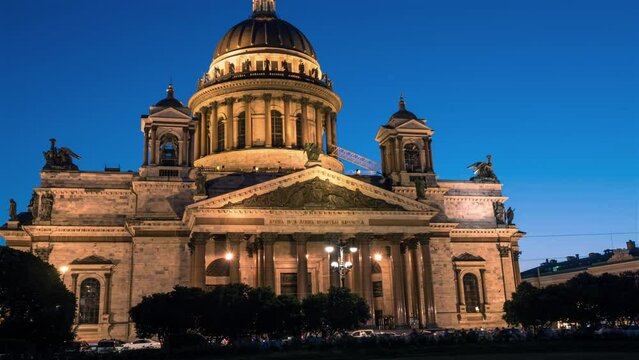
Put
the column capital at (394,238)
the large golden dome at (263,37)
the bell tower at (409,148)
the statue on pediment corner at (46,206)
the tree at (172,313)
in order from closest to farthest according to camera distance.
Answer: the tree at (172,313) → the column capital at (394,238) → the statue on pediment corner at (46,206) → the bell tower at (409,148) → the large golden dome at (263,37)

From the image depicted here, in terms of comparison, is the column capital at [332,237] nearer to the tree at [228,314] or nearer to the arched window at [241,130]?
the tree at [228,314]

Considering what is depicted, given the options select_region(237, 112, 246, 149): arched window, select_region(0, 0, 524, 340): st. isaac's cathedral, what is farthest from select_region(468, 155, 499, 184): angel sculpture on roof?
select_region(237, 112, 246, 149): arched window

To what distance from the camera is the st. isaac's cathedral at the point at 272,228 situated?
46312mm

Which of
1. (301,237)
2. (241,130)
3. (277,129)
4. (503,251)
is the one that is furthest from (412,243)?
(241,130)

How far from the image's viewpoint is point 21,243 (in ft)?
164

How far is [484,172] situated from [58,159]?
121 feet

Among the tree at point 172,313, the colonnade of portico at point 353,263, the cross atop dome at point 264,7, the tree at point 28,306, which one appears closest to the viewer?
the tree at point 28,306

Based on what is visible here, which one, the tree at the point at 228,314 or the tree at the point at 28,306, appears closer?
the tree at the point at 28,306

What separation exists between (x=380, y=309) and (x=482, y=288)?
30.7 ft

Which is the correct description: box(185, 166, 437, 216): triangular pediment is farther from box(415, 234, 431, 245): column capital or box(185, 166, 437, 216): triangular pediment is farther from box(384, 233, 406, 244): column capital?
box(384, 233, 406, 244): column capital

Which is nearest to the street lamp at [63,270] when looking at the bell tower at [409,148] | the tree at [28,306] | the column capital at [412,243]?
the tree at [28,306]

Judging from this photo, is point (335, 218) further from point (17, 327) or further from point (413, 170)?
point (17, 327)

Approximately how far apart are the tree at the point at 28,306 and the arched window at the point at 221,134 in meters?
30.6

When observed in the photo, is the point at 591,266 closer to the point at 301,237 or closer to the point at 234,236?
the point at 301,237
